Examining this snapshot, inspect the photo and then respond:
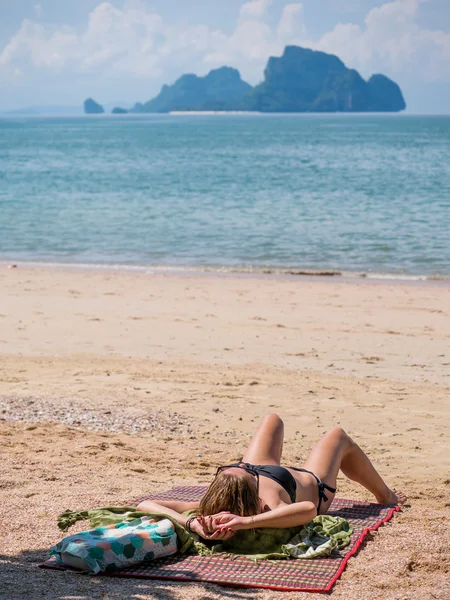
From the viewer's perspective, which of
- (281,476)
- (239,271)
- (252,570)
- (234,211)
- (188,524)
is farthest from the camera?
(234,211)

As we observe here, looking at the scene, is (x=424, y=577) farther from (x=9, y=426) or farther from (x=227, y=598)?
(x=9, y=426)

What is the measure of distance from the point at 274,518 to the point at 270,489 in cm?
23

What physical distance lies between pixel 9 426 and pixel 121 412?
1.02 metres

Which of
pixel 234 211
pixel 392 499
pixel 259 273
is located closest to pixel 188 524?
pixel 392 499

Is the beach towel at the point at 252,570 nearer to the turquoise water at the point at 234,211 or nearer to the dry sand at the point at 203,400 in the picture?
the dry sand at the point at 203,400

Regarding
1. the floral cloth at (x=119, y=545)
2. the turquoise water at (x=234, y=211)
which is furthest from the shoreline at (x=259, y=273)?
the floral cloth at (x=119, y=545)

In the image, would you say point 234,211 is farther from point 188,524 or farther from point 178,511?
point 188,524

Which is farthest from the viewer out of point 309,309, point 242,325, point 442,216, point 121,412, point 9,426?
point 442,216

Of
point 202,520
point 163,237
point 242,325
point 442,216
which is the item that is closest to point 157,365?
point 242,325

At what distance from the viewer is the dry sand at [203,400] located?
445 cm

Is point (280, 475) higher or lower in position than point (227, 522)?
higher

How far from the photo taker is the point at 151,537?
4.37m

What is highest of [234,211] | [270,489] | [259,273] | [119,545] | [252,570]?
[234,211]

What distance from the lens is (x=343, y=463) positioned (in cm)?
527
